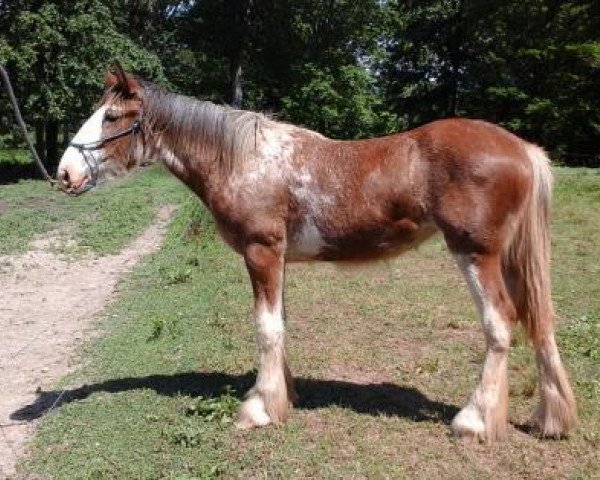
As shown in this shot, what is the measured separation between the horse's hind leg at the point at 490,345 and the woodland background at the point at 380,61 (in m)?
20.6

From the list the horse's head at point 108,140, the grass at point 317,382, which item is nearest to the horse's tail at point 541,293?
the grass at point 317,382

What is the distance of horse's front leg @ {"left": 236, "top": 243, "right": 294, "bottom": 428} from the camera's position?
436cm

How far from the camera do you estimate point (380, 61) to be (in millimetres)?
36156

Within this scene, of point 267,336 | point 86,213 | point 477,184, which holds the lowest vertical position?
point 86,213

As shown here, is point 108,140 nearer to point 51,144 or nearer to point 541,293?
point 541,293

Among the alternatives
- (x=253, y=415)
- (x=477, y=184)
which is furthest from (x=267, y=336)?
(x=477, y=184)

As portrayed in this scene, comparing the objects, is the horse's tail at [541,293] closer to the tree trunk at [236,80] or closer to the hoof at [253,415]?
the hoof at [253,415]

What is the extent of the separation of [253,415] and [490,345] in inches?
61.5

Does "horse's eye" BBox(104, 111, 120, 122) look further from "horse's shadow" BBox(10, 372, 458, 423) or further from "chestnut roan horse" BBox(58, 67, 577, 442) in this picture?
"horse's shadow" BBox(10, 372, 458, 423)

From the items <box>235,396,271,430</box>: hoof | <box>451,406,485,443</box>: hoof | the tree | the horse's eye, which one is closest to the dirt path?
<box>235,396,271,430</box>: hoof

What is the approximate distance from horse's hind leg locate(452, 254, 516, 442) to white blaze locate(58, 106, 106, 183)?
8.13ft

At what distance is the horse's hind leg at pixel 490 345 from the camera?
13.2 ft

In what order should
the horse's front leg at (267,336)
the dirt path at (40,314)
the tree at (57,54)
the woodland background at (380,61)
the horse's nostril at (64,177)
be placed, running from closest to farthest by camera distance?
the horse's front leg at (267,336)
the horse's nostril at (64,177)
the dirt path at (40,314)
the tree at (57,54)
the woodland background at (380,61)

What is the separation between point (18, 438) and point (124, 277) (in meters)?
4.62
